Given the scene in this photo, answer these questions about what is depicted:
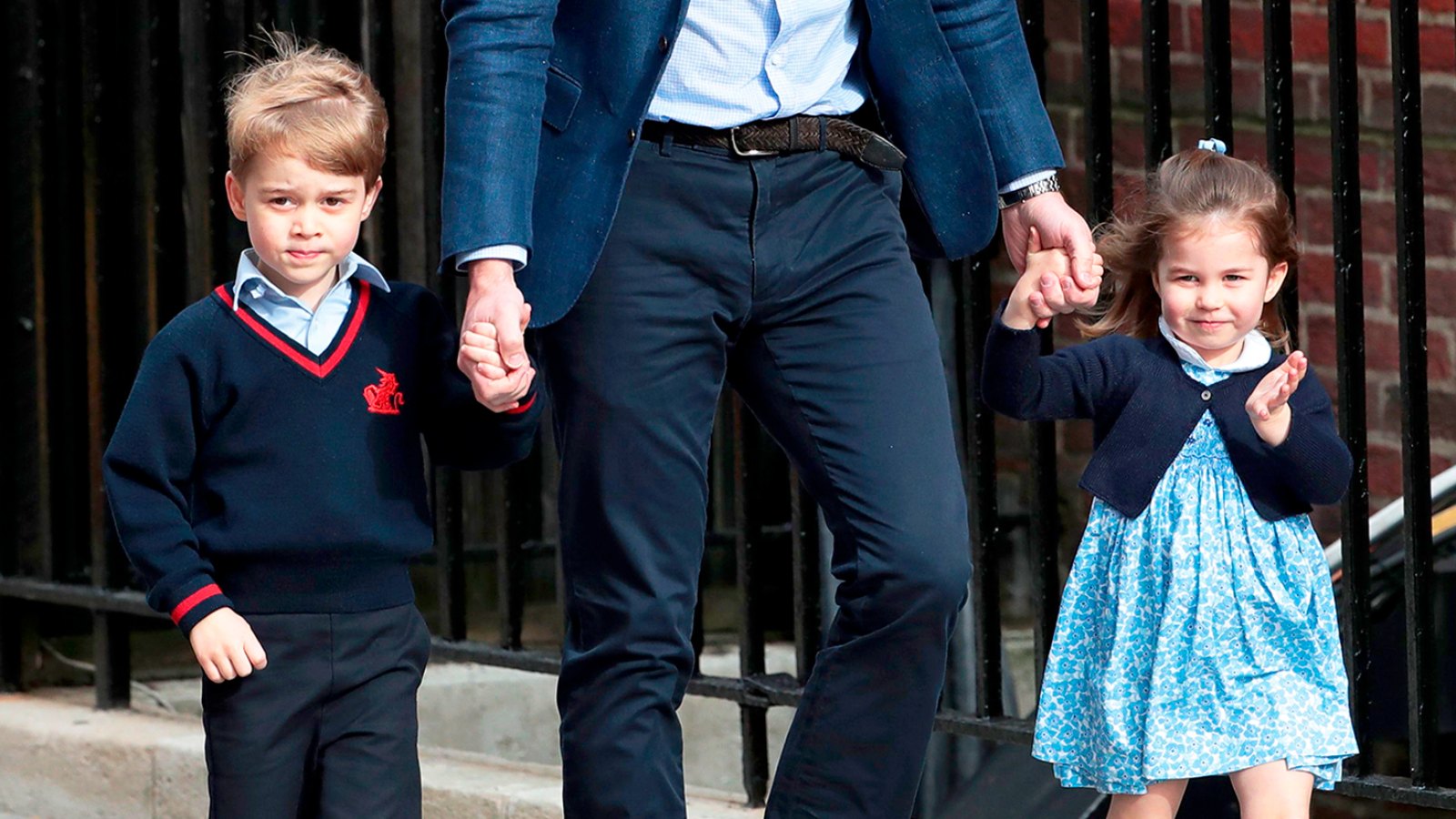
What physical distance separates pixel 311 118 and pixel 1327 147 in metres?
2.80

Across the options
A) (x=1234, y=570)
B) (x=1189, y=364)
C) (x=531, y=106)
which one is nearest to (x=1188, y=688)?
(x=1234, y=570)

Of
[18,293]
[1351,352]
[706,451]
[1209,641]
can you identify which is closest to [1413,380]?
[1351,352]

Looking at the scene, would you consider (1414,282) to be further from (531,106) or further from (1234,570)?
(531,106)

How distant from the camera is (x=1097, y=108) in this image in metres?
3.28

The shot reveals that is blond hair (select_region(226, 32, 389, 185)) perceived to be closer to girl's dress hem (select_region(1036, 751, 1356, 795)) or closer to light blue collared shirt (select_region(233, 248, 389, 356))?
light blue collared shirt (select_region(233, 248, 389, 356))

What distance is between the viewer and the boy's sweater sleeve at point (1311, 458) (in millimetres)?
2795

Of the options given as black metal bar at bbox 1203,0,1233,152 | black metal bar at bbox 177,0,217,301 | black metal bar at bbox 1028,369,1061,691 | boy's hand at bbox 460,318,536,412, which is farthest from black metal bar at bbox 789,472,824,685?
black metal bar at bbox 177,0,217,301

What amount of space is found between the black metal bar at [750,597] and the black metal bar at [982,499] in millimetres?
411

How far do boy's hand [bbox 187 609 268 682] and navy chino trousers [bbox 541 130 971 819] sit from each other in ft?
1.34

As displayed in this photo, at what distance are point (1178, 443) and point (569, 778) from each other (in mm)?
988

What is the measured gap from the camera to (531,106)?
2.54 meters

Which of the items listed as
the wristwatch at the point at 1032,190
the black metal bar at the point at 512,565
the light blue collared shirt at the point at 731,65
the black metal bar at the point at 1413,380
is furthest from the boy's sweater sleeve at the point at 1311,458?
the black metal bar at the point at 512,565

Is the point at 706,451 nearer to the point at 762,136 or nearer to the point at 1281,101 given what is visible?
the point at 762,136

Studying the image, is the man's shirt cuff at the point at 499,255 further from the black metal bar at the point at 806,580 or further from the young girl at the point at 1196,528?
the black metal bar at the point at 806,580
